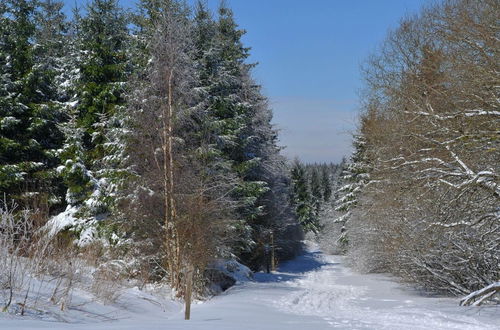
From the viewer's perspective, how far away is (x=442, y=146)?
37.9ft

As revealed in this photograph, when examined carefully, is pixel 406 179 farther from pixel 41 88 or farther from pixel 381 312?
pixel 41 88

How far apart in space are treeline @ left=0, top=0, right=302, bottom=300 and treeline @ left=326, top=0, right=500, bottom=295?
19.1ft

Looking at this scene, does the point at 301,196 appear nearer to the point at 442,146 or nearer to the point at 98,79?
the point at 98,79

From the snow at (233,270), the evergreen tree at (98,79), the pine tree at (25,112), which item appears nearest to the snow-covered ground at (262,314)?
the snow at (233,270)

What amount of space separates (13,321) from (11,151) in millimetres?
14303

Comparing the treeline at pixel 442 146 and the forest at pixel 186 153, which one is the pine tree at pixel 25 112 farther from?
the treeline at pixel 442 146

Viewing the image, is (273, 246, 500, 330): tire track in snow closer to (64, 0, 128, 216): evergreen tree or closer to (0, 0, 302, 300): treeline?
(0, 0, 302, 300): treeline

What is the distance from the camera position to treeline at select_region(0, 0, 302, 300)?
14.9 m

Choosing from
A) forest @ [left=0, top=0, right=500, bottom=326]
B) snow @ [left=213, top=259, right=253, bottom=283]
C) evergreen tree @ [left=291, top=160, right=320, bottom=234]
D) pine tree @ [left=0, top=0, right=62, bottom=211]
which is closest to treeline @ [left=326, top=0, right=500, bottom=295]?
forest @ [left=0, top=0, right=500, bottom=326]

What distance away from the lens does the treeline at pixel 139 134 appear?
1494cm

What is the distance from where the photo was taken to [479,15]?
10.9 m

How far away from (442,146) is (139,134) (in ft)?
30.1

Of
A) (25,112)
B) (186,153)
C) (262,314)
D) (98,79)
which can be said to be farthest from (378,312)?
(25,112)

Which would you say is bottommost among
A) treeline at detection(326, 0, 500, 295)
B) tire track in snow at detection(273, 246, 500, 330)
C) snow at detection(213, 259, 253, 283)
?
tire track in snow at detection(273, 246, 500, 330)
